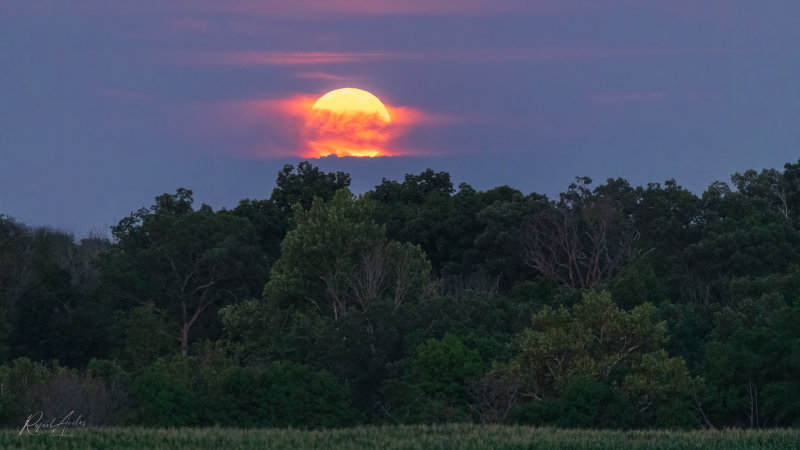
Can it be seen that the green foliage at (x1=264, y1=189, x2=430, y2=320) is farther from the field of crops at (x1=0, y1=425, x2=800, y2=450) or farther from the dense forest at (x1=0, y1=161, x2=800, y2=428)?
the field of crops at (x1=0, y1=425, x2=800, y2=450)

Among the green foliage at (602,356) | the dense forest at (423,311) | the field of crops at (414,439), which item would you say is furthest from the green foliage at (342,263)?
the field of crops at (414,439)

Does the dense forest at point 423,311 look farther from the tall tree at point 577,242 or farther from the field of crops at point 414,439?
the field of crops at point 414,439

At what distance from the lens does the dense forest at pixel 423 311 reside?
48.0 metres

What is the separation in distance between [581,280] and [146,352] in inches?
1077

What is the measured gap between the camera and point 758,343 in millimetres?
48531

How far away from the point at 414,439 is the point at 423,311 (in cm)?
2076

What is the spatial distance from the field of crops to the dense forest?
8467mm

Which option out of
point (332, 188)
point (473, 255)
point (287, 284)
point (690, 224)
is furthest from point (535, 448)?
point (332, 188)

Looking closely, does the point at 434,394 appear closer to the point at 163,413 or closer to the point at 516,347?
the point at 516,347

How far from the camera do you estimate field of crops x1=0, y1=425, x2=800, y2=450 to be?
33.7 meters

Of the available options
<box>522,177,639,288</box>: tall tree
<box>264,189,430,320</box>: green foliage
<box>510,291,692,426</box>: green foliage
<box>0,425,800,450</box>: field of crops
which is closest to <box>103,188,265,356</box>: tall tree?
<box>264,189,430,320</box>: green foliage

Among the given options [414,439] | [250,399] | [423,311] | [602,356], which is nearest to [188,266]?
[423,311]

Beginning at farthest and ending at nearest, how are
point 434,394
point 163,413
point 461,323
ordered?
point 461,323
point 434,394
point 163,413

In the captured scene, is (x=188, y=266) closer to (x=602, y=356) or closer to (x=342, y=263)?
(x=342, y=263)
